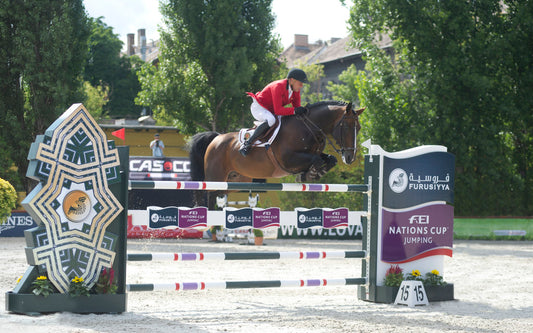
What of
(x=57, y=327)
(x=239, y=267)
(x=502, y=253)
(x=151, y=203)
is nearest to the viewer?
(x=57, y=327)

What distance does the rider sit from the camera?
6852 millimetres

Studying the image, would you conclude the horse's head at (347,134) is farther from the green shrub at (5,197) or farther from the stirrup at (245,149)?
the green shrub at (5,197)

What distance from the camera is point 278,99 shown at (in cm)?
691

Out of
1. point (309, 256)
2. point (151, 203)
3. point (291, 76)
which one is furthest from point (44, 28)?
point (309, 256)

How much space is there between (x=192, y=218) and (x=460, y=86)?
13.0 meters

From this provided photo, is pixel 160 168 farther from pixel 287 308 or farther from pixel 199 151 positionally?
pixel 287 308

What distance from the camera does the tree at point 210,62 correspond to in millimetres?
19906

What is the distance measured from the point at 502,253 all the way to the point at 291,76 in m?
8.20

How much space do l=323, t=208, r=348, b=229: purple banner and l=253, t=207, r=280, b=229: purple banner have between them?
0.53 metres

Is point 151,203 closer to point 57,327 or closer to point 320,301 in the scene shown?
point 320,301

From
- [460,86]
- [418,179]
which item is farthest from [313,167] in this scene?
[460,86]

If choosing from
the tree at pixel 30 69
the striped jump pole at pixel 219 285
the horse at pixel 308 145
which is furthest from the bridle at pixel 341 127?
the tree at pixel 30 69

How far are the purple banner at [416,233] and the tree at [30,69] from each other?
13.1m

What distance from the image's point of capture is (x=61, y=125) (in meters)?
5.34
